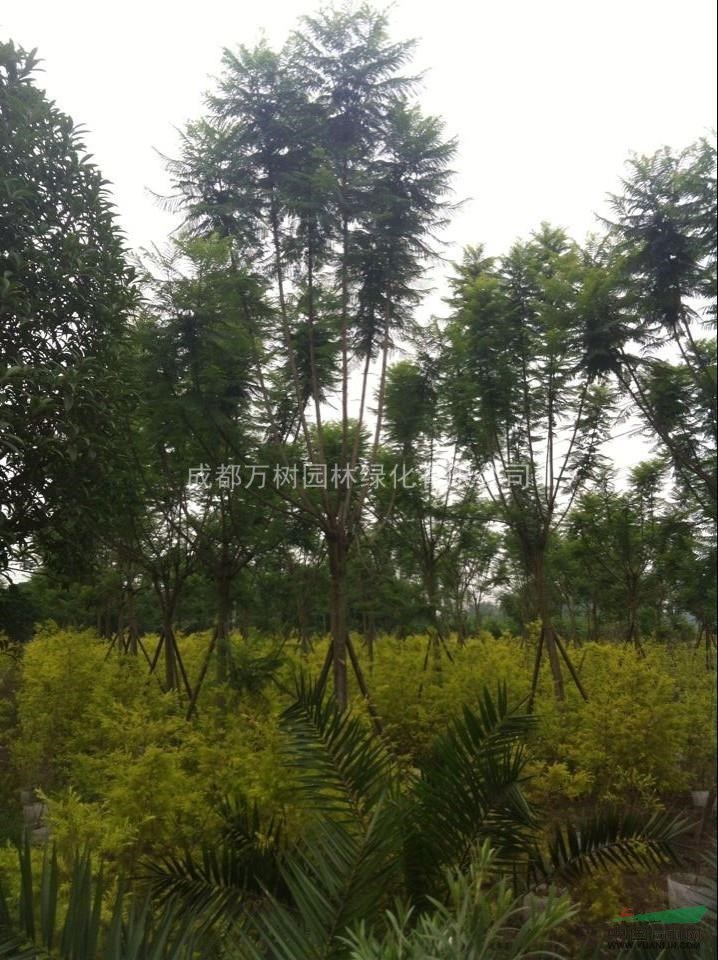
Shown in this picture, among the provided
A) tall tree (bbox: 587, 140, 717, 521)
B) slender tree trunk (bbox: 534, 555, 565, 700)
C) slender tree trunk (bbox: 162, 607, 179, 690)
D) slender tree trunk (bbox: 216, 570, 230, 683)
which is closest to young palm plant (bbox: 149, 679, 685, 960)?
tall tree (bbox: 587, 140, 717, 521)

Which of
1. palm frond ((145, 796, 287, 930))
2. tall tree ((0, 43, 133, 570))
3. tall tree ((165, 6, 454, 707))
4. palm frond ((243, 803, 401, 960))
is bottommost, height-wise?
palm frond ((145, 796, 287, 930))

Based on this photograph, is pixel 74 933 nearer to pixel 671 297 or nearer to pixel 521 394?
pixel 671 297

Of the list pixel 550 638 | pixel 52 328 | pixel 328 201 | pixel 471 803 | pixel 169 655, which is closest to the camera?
pixel 471 803

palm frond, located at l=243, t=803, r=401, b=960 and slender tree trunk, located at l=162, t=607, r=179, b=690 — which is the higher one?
slender tree trunk, located at l=162, t=607, r=179, b=690

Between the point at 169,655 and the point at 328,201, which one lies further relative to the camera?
the point at 169,655

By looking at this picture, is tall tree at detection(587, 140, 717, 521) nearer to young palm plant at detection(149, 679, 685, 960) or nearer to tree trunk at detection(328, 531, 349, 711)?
young palm plant at detection(149, 679, 685, 960)

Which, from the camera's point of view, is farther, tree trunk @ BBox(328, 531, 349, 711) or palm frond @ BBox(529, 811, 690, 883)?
tree trunk @ BBox(328, 531, 349, 711)

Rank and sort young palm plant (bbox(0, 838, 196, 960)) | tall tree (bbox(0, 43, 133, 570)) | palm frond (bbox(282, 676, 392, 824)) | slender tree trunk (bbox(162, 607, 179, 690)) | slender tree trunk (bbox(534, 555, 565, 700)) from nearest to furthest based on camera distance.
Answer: young palm plant (bbox(0, 838, 196, 960)), palm frond (bbox(282, 676, 392, 824)), tall tree (bbox(0, 43, 133, 570)), slender tree trunk (bbox(534, 555, 565, 700)), slender tree trunk (bbox(162, 607, 179, 690))

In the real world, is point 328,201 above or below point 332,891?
above

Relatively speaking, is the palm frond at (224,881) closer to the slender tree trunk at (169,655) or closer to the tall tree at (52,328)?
the tall tree at (52,328)

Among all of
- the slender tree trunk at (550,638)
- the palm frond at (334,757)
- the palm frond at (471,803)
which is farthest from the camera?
the slender tree trunk at (550,638)

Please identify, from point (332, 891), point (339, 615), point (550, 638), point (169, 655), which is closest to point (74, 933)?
point (332, 891)

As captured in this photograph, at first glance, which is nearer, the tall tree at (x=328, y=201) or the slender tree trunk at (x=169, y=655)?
the tall tree at (x=328, y=201)

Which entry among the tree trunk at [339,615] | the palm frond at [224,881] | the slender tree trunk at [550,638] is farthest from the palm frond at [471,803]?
the slender tree trunk at [550,638]
